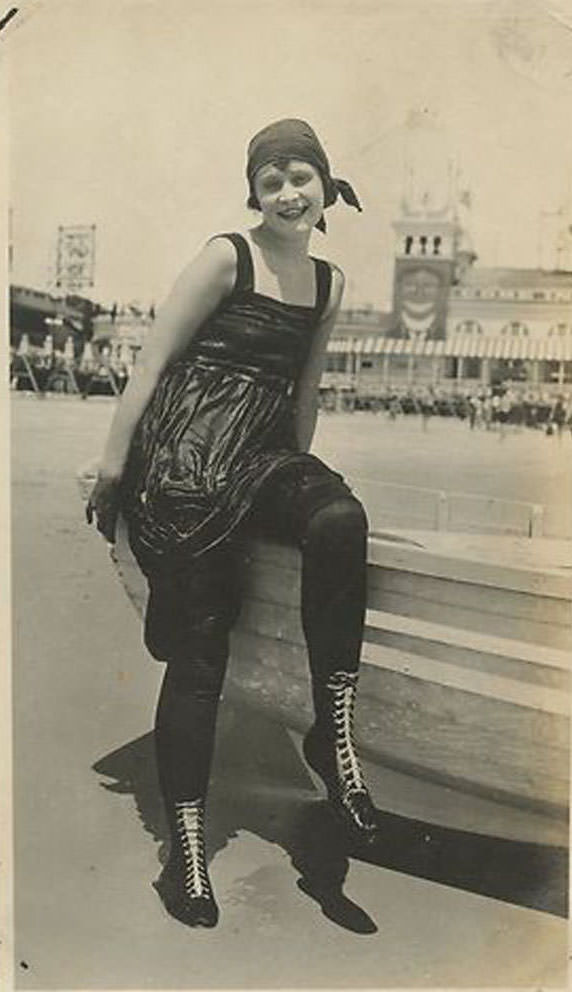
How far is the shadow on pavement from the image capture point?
1.75 metres

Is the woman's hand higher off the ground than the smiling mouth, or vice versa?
the smiling mouth

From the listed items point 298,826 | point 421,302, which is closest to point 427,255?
point 421,302

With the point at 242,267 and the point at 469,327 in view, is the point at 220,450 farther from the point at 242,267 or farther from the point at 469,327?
the point at 469,327

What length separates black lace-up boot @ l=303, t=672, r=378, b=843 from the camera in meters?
1.73

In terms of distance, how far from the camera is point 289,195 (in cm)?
171

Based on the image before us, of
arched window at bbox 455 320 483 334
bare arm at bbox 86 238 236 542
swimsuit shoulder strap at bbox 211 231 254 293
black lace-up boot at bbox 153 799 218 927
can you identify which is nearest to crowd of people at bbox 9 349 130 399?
bare arm at bbox 86 238 236 542

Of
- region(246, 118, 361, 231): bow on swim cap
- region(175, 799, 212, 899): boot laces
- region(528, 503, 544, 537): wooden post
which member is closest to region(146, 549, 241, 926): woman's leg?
region(175, 799, 212, 899): boot laces

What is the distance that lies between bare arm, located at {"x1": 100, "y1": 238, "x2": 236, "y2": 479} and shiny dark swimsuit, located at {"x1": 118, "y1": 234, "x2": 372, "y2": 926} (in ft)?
0.04

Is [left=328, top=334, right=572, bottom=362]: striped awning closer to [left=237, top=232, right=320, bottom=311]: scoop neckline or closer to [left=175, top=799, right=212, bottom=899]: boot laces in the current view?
[left=237, top=232, right=320, bottom=311]: scoop neckline

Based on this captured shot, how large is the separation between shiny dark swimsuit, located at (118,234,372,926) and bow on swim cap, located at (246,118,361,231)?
8 centimetres

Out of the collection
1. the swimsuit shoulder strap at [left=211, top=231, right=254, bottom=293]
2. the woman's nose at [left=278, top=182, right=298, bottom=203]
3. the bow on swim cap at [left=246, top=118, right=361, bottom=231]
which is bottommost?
the swimsuit shoulder strap at [left=211, top=231, right=254, bottom=293]

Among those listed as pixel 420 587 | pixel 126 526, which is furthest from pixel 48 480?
pixel 420 587

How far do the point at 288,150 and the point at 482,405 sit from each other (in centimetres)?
37

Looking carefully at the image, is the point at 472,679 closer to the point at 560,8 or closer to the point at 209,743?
the point at 209,743
